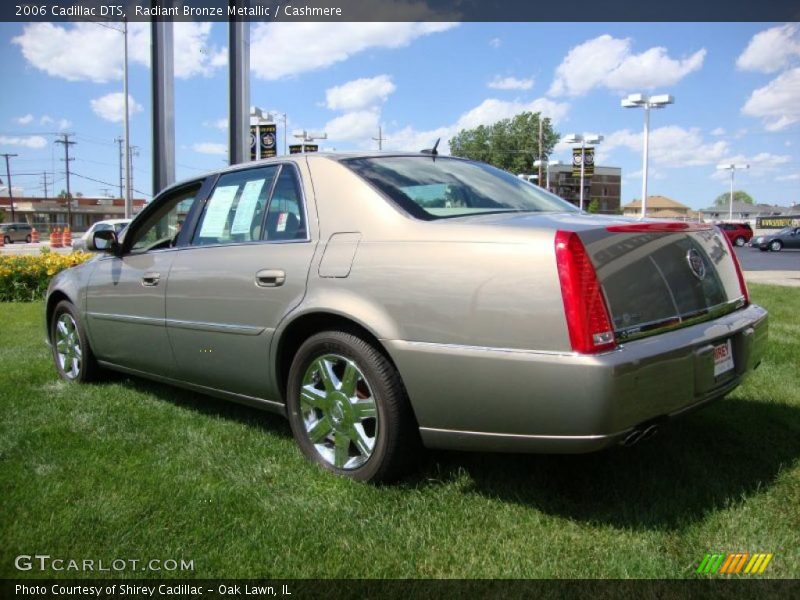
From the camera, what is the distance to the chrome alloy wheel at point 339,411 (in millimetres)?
3105

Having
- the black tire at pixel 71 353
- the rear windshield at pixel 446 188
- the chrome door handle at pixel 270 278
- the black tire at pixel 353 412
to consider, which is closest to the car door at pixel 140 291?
the black tire at pixel 71 353

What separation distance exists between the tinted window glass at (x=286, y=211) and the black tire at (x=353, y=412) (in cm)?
61

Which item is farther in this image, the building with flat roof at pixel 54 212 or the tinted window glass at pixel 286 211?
the building with flat roof at pixel 54 212

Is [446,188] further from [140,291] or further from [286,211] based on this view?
[140,291]

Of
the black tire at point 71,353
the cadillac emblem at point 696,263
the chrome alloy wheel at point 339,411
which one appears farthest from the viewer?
the black tire at point 71,353

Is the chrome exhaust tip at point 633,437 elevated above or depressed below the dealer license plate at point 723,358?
below

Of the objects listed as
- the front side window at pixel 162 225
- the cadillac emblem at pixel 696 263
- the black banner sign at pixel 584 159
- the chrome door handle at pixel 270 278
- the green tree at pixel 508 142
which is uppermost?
the green tree at pixel 508 142

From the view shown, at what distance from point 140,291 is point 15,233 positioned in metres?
53.4


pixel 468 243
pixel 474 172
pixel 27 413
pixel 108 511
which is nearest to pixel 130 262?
pixel 27 413

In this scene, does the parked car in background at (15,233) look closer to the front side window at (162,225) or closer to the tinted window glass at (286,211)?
the front side window at (162,225)

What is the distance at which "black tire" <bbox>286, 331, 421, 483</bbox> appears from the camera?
9.68 ft

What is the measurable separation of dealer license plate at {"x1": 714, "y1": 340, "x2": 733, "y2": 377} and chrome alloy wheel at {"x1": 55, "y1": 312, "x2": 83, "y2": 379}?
13.9 ft

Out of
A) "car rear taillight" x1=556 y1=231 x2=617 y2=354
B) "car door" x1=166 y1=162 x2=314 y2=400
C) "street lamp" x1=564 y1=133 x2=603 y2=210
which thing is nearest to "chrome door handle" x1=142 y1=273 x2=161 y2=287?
"car door" x1=166 y1=162 x2=314 y2=400

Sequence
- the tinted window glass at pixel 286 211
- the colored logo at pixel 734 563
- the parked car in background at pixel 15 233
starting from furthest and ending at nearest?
the parked car in background at pixel 15 233
the tinted window glass at pixel 286 211
the colored logo at pixel 734 563
